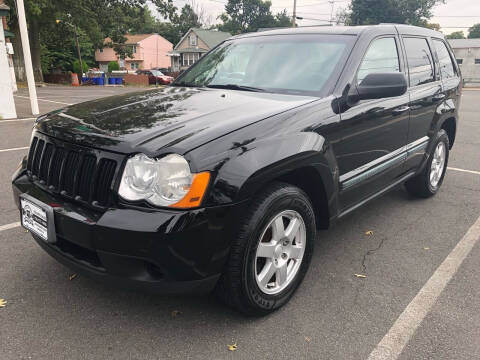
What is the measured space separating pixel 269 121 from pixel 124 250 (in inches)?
42.6

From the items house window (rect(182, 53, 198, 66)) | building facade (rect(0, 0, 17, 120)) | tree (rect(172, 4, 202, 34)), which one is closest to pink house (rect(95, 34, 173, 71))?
house window (rect(182, 53, 198, 66))

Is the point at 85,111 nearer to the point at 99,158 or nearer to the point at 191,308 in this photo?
the point at 99,158

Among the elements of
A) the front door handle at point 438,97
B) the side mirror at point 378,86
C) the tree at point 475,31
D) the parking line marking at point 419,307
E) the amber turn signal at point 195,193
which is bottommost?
the parking line marking at point 419,307

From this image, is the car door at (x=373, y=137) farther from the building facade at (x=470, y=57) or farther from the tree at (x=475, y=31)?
the tree at (x=475, y=31)

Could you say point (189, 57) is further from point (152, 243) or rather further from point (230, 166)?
point (152, 243)

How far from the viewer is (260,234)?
231cm

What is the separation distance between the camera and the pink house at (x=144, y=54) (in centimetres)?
6519

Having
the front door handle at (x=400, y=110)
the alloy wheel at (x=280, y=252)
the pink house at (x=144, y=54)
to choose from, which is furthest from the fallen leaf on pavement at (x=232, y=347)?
the pink house at (x=144, y=54)

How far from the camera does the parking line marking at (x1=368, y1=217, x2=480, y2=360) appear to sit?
2286 mm

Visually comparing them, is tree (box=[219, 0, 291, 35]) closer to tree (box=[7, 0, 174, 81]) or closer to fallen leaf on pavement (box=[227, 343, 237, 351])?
tree (box=[7, 0, 174, 81])

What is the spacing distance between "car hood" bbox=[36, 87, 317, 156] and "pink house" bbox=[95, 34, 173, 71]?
65.5 metres

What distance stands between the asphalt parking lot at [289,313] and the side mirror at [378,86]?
1.31 m

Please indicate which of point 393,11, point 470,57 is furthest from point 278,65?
point 393,11

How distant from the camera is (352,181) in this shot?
121 inches
